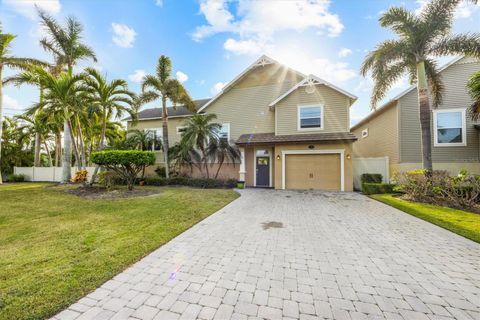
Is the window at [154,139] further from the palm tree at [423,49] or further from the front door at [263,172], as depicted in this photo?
the palm tree at [423,49]

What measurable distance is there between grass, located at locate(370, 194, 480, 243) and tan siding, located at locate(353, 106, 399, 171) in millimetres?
5087

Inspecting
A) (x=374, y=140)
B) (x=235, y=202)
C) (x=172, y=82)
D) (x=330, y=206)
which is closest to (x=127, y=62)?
(x=172, y=82)

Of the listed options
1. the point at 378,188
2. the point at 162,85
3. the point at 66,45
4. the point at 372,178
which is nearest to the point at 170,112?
the point at 162,85

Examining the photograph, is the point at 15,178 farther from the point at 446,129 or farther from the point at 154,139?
the point at 446,129

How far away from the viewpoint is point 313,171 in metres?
12.0

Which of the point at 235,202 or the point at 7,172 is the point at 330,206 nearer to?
the point at 235,202

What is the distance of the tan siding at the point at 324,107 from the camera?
11859 mm

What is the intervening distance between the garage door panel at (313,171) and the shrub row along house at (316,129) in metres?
0.05

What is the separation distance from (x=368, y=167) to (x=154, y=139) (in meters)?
15.3

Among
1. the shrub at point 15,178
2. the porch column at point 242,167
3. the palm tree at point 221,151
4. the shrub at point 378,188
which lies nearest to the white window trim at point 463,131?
the shrub at point 378,188

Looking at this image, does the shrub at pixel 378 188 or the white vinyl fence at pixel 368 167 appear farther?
the white vinyl fence at pixel 368 167

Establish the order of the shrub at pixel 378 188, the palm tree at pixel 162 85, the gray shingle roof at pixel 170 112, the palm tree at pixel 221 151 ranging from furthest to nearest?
the gray shingle roof at pixel 170 112 → the palm tree at pixel 162 85 → the palm tree at pixel 221 151 → the shrub at pixel 378 188

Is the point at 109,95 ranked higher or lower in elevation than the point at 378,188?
higher

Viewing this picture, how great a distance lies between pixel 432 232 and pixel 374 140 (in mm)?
11470
